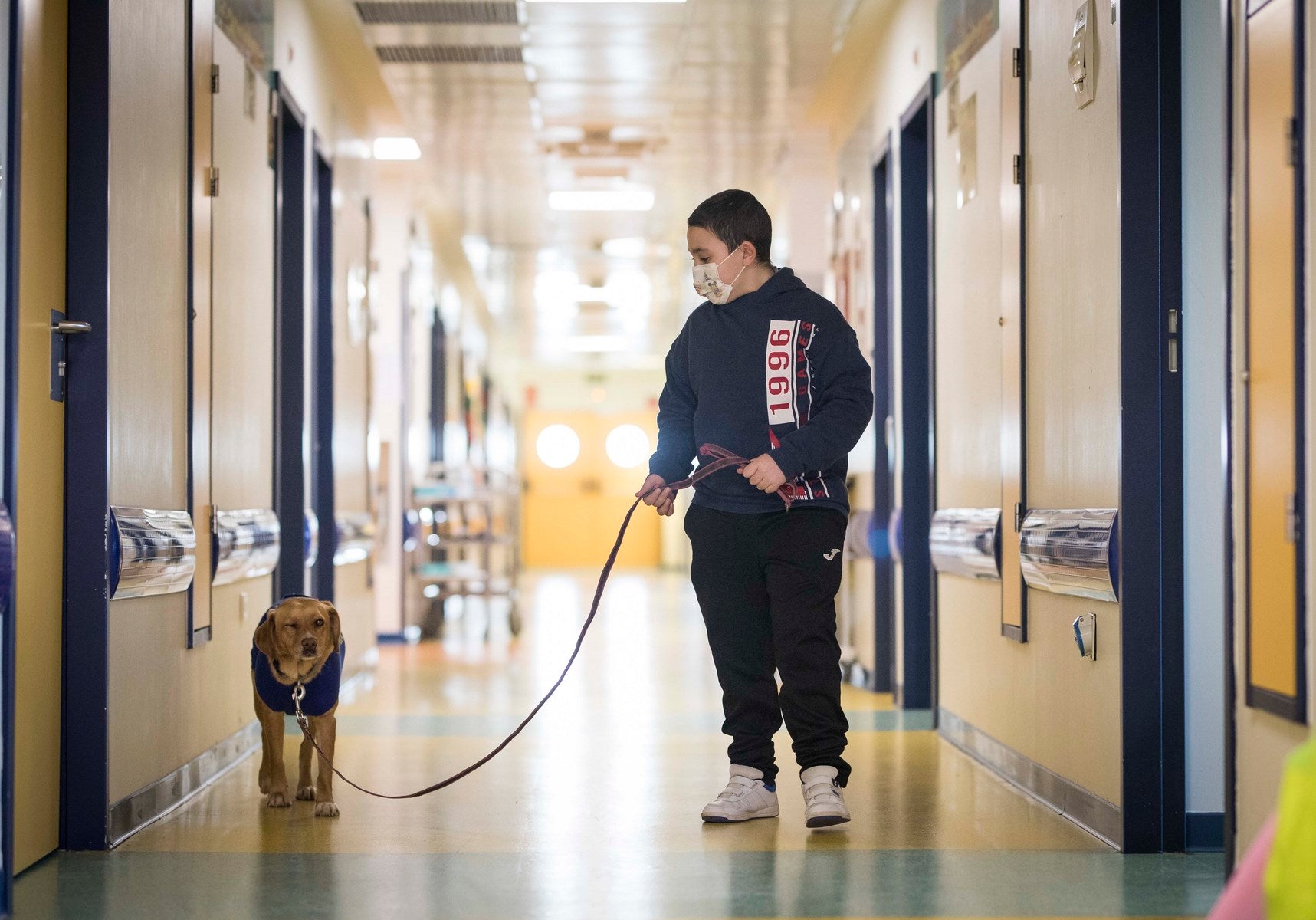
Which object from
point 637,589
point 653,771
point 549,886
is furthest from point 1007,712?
point 637,589

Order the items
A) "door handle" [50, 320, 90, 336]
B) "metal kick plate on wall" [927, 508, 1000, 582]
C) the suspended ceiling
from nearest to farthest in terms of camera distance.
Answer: "door handle" [50, 320, 90, 336] → "metal kick plate on wall" [927, 508, 1000, 582] → the suspended ceiling

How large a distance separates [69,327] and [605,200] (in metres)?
7.14

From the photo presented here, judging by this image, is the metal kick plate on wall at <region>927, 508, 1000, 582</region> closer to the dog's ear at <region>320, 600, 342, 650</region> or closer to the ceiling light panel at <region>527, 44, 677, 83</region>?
the dog's ear at <region>320, 600, 342, 650</region>

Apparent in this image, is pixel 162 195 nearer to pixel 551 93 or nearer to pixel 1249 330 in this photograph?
pixel 1249 330

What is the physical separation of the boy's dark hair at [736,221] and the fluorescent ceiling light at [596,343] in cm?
1557

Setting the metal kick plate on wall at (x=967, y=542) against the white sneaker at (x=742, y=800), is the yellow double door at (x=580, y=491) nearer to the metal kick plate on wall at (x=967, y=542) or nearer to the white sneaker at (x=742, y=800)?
the metal kick plate on wall at (x=967, y=542)

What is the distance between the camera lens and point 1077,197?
353cm

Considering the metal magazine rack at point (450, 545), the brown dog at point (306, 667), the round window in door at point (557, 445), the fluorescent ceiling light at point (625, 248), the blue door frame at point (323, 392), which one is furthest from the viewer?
the round window in door at point (557, 445)

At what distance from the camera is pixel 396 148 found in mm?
8523

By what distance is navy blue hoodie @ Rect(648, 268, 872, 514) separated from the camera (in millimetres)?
3332

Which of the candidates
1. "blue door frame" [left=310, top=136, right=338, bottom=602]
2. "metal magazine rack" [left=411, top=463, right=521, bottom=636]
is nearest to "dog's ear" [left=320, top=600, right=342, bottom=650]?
"blue door frame" [left=310, top=136, right=338, bottom=602]

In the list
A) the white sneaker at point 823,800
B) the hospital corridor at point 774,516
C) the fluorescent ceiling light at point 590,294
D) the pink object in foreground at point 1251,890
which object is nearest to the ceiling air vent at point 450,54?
the hospital corridor at point 774,516

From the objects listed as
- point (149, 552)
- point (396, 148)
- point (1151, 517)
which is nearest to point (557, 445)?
point (396, 148)

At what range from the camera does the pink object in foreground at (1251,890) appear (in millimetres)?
1646
